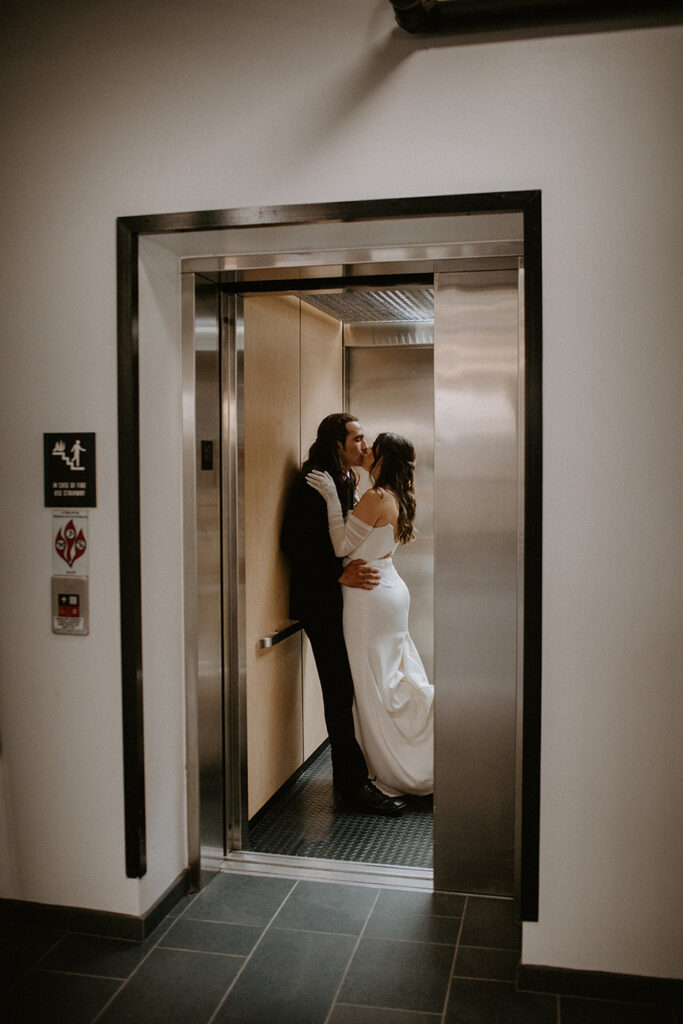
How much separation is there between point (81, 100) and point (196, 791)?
2.52 m

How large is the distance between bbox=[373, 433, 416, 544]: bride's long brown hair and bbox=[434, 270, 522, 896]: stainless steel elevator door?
86cm

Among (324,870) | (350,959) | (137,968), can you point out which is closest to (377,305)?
(324,870)

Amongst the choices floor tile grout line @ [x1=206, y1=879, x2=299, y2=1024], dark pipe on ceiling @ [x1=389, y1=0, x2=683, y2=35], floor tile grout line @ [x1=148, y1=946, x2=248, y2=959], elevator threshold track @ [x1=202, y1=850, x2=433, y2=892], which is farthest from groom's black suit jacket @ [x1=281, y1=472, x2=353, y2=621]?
dark pipe on ceiling @ [x1=389, y1=0, x2=683, y2=35]

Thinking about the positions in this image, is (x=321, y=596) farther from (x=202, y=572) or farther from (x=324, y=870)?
(x=324, y=870)

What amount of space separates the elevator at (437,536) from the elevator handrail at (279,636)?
1 cm

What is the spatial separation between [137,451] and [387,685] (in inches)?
71.6

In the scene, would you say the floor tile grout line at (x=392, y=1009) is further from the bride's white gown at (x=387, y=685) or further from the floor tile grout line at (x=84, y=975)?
the bride's white gown at (x=387, y=685)

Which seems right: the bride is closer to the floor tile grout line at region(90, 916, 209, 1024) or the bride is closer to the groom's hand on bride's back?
the groom's hand on bride's back

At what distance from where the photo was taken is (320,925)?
9.93ft

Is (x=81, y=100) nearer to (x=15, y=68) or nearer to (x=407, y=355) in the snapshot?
(x=15, y=68)

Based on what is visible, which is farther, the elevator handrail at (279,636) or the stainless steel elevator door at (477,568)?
the elevator handrail at (279,636)

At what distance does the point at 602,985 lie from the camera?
8.50 ft

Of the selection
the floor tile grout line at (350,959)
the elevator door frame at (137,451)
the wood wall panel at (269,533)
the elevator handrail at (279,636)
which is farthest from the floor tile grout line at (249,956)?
the elevator handrail at (279,636)

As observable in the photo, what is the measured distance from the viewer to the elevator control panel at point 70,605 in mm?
2906
